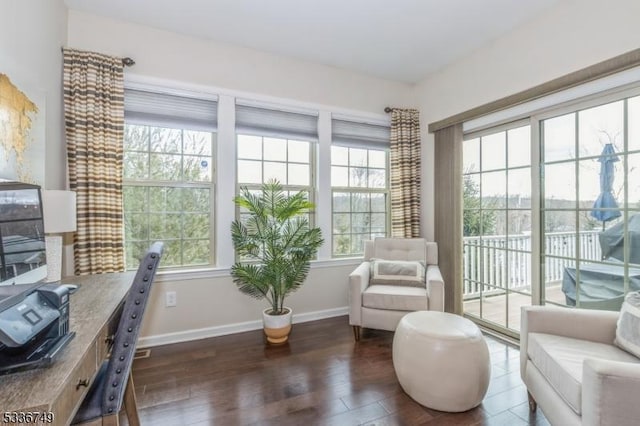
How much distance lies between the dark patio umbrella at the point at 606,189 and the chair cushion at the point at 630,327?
781mm

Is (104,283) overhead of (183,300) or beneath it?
overhead

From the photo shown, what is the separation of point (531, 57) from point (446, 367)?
2428 mm

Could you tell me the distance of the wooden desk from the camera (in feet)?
2.10

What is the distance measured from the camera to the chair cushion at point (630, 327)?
139 centimetres

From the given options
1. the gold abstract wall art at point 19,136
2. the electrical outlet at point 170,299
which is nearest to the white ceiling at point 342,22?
the gold abstract wall art at point 19,136

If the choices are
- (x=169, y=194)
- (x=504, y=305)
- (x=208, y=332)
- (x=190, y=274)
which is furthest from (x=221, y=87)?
(x=504, y=305)

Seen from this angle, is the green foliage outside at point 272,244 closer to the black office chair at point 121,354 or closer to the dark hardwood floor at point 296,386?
the dark hardwood floor at point 296,386

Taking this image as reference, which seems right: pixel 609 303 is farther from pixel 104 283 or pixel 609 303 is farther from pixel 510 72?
pixel 104 283

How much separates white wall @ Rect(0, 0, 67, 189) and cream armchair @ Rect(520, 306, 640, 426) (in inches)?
113

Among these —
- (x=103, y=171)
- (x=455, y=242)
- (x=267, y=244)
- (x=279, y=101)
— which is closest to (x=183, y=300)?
(x=267, y=244)

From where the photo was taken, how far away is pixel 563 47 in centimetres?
217

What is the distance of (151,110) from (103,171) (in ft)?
2.10

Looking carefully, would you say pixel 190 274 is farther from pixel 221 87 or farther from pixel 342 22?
pixel 342 22

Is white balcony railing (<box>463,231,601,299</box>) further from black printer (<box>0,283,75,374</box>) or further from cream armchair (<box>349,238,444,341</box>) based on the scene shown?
black printer (<box>0,283,75,374</box>)
